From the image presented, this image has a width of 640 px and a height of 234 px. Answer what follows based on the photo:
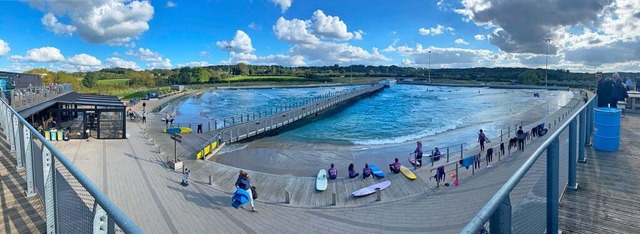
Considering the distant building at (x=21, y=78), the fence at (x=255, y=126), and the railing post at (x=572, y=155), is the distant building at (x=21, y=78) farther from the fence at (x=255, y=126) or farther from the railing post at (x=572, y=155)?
the railing post at (x=572, y=155)

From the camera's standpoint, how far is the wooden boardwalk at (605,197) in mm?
4005

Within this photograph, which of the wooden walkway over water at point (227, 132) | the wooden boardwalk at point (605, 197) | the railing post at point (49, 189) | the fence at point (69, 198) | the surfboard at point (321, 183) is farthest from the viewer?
the wooden walkway over water at point (227, 132)

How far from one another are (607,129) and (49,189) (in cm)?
1007

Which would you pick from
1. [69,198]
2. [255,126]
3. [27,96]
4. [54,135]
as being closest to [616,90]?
[69,198]

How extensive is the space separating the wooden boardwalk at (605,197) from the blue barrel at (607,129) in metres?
0.30

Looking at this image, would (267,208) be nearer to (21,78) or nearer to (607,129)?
(607,129)

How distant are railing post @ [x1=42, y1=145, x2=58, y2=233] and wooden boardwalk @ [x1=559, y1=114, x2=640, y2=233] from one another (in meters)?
5.58

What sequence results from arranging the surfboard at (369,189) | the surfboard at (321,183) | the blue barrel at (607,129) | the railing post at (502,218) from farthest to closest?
1. the surfboard at (321,183)
2. the surfboard at (369,189)
3. the blue barrel at (607,129)
4. the railing post at (502,218)

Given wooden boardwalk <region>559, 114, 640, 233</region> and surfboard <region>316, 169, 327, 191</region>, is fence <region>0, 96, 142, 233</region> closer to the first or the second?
wooden boardwalk <region>559, 114, 640, 233</region>

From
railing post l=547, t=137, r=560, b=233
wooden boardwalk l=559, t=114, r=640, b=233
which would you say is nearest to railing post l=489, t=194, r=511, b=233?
railing post l=547, t=137, r=560, b=233

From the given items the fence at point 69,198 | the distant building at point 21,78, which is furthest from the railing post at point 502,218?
the distant building at point 21,78

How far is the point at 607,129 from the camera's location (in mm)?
7434

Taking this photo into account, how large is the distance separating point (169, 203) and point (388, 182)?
29.5ft

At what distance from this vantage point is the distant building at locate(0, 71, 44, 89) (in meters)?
28.1
